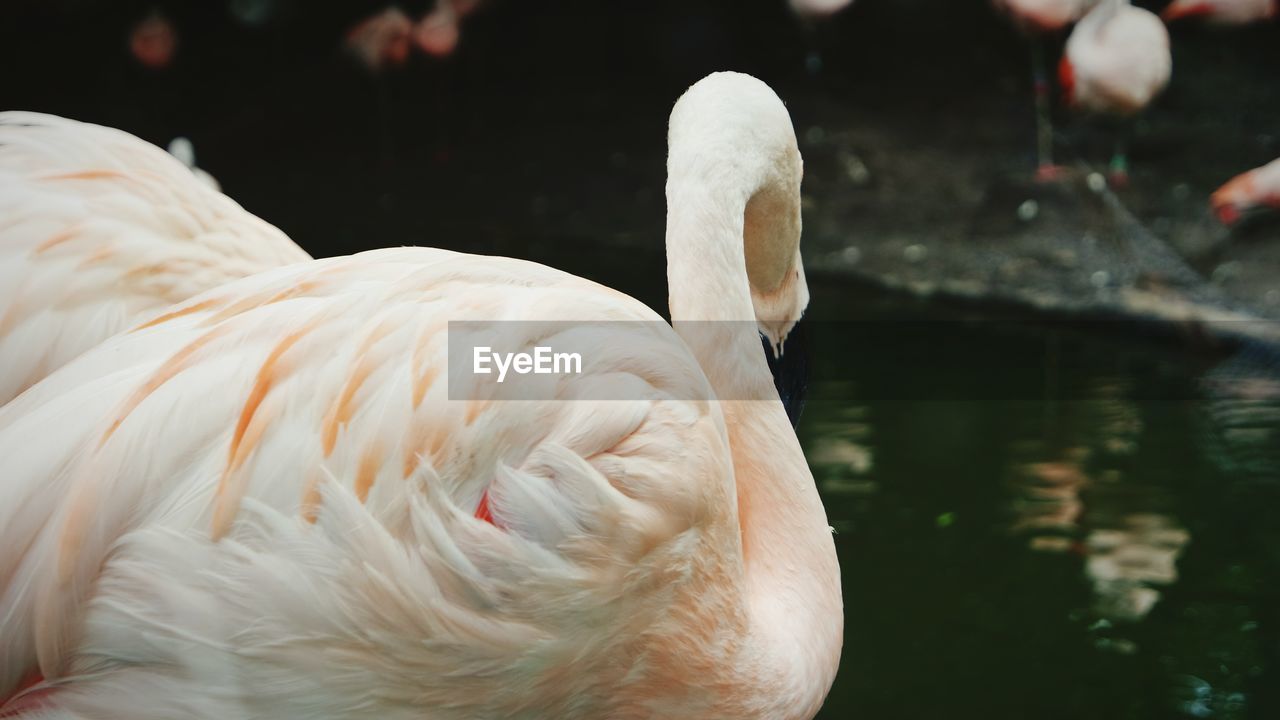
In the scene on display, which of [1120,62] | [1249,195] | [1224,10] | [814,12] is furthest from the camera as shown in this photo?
[814,12]

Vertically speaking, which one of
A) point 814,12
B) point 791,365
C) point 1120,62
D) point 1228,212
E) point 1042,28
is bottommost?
point 791,365

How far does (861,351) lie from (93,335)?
3172 millimetres

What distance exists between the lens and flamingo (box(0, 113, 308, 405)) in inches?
80.7

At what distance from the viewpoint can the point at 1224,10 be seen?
6.40 metres

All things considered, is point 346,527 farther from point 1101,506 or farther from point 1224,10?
point 1224,10

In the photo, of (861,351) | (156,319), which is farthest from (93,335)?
(861,351)

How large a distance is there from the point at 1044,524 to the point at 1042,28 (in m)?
3.87

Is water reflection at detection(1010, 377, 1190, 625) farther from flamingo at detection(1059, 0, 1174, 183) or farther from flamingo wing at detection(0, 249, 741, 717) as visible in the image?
flamingo at detection(1059, 0, 1174, 183)

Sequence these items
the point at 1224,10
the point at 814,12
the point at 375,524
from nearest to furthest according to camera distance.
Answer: the point at 375,524 < the point at 1224,10 < the point at 814,12

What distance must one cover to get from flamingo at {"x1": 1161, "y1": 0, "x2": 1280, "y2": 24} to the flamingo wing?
5.71 meters

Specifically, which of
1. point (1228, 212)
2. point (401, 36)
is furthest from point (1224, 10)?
point (401, 36)

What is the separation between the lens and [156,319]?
1.82 meters

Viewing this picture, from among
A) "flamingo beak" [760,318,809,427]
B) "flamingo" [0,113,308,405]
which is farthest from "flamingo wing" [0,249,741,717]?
"flamingo beak" [760,318,809,427]

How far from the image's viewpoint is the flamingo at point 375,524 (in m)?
1.52
